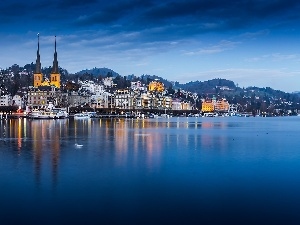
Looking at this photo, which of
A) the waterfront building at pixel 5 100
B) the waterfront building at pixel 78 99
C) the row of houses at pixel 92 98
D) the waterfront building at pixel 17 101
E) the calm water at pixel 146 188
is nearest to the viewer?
the calm water at pixel 146 188

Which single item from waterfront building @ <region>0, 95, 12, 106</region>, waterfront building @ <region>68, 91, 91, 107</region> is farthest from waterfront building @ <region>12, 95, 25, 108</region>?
waterfront building @ <region>68, 91, 91, 107</region>

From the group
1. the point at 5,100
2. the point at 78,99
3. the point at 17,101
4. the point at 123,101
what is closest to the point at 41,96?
the point at 17,101

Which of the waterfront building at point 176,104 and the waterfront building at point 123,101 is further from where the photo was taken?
the waterfront building at point 176,104

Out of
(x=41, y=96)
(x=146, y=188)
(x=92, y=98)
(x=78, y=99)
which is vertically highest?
(x=41, y=96)

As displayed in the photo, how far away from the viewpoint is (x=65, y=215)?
35.9 feet

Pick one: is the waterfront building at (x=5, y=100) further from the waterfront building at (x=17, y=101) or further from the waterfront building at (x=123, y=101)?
the waterfront building at (x=123, y=101)

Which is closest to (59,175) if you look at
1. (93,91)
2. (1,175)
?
(1,175)

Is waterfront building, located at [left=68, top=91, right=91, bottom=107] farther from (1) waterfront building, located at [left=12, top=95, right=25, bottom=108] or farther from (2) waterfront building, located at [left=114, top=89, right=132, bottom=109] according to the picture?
(1) waterfront building, located at [left=12, top=95, right=25, bottom=108]

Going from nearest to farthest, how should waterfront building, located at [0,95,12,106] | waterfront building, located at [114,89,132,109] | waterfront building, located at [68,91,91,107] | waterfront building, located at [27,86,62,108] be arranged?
waterfront building, located at [0,95,12,106]
waterfront building, located at [27,86,62,108]
waterfront building, located at [68,91,91,107]
waterfront building, located at [114,89,132,109]

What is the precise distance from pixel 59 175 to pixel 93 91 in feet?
480

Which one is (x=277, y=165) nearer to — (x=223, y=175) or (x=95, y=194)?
(x=223, y=175)

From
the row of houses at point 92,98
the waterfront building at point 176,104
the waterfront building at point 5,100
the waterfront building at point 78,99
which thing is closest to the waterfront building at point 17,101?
the row of houses at point 92,98

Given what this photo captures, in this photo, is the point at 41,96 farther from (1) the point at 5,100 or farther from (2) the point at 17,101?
(1) the point at 5,100

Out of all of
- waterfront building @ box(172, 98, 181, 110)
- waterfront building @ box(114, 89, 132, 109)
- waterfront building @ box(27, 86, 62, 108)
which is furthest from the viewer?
waterfront building @ box(172, 98, 181, 110)
